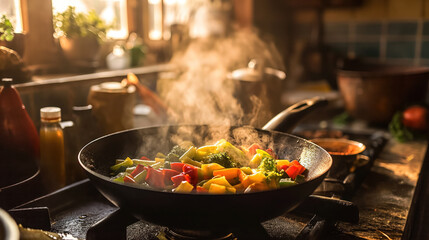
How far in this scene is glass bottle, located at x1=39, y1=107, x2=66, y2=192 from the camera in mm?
1400

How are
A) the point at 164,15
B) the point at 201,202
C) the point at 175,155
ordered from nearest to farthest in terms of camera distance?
the point at 201,202 → the point at 175,155 → the point at 164,15

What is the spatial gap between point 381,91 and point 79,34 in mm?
1867

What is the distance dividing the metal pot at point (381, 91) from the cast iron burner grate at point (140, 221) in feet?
3.64

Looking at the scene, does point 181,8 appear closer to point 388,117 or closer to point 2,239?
point 388,117

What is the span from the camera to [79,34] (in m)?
2.04

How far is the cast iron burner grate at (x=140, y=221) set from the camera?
1.01 m

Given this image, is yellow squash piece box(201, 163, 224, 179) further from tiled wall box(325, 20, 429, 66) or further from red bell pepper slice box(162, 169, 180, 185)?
tiled wall box(325, 20, 429, 66)

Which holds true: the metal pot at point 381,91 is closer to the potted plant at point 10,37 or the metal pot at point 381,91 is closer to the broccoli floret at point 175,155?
the broccoli floret at point 175,155

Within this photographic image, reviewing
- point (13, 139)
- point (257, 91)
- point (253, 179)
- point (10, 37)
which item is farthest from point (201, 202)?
point (257, 91)

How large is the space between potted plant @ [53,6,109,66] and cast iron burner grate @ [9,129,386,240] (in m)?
0.90

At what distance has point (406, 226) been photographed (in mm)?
1283

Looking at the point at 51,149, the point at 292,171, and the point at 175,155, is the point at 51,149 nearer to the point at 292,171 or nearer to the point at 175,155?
the point at 175,155

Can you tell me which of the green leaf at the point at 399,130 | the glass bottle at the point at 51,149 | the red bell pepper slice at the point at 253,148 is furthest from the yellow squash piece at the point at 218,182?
the green leaf at the point at 399,130

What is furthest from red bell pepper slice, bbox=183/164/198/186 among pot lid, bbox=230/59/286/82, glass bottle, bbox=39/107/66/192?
pot lid, bbox=230/59/286/82
